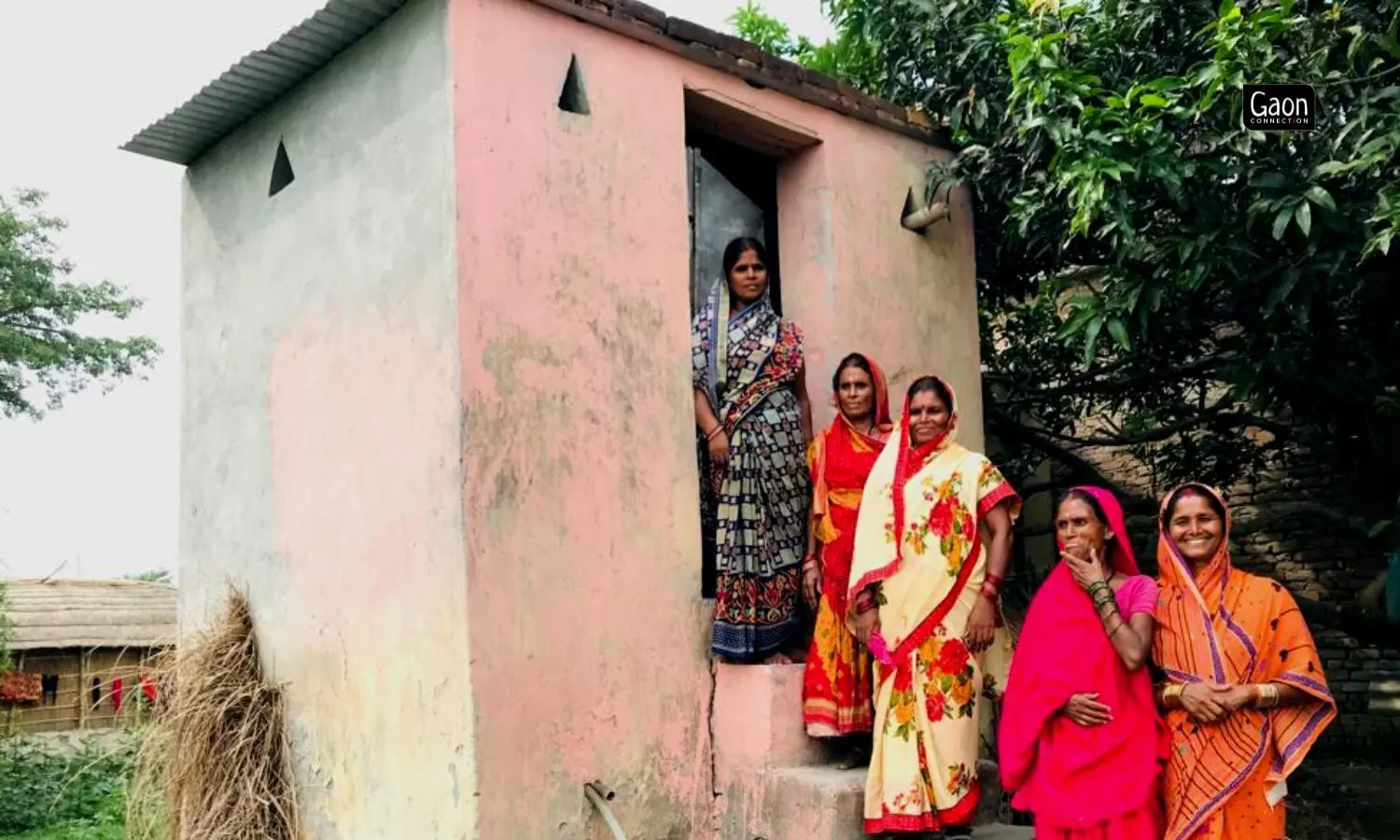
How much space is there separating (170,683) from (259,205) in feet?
6.61

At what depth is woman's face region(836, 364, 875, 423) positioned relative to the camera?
14.0ft

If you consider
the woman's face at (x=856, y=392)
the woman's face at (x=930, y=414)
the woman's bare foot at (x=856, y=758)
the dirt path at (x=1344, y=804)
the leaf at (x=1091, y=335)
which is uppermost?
the leaf at (x=1091, y=335)

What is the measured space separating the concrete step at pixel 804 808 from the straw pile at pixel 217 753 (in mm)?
1692

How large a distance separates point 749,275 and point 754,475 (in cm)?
79

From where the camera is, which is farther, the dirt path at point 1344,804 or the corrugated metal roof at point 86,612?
the corrugated metal roof at point 86,612

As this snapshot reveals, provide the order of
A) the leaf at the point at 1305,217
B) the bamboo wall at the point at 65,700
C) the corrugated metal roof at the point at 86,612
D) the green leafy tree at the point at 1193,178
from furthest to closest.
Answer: the corrugated metal roof at the point at 86,612, the bamboo wall at the point at 65,700, the green leafy tree at the point at 1193,178, the leaf at the point at 1305,217

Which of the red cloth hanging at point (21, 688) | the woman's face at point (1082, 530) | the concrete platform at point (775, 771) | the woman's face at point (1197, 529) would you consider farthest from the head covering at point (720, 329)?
the red cloth hanging at point (21, 688)

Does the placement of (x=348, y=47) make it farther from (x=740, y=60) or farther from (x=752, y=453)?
(x=752, y=453)

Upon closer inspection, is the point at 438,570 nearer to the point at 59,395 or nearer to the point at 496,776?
the point at 496,776

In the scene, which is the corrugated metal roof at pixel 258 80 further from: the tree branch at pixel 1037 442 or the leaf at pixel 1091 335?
the tree branch at pixel 1037 442

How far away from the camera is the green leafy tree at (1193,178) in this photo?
4.10 metres

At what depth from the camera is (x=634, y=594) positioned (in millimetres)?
4242

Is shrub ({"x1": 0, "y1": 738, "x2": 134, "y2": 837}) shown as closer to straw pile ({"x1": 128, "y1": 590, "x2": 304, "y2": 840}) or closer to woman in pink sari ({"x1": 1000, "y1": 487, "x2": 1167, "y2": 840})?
straw pile ({"x1": 128, "y1": 590, "x2": 304, "y2": 840})

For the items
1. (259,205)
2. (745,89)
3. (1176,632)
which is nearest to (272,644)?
(259,205)
